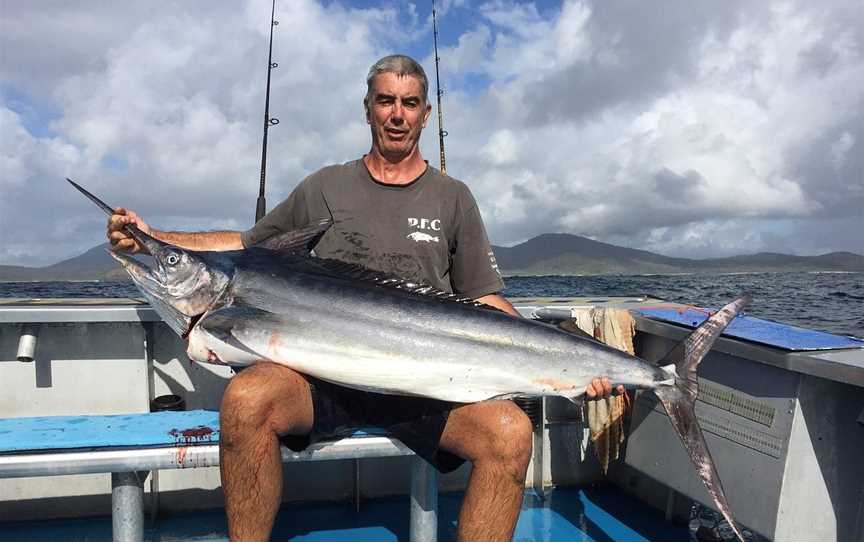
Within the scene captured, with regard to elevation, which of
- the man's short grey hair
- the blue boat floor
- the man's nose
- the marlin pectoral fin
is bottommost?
the blue boat floor

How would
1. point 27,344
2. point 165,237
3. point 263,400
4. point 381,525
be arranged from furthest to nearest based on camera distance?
point 381,525
point 27,344
point 165,237
point 263,400

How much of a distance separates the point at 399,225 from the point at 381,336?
0.68 m

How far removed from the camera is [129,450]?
2396 millimetres

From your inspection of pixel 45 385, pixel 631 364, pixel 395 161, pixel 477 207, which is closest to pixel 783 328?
pixel 631 364

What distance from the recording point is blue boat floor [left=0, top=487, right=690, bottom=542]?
10.5 feet

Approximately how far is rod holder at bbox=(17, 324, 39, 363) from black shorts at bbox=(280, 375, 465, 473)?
166cm

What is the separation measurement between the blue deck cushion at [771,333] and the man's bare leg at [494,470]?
1.22 m

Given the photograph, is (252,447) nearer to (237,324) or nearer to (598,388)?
(237,324)

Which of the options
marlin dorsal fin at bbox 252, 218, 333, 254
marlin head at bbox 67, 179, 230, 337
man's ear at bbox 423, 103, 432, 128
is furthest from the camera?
man's ear at bbox 423, 103, 432, 128

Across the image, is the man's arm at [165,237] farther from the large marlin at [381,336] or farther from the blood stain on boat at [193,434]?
the blood stain on boat at [193,434]

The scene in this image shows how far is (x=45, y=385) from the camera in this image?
344 cm

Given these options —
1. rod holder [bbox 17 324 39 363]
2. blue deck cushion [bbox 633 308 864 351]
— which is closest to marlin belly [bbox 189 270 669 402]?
blue deck cushion [bbox 633 308 864 351]

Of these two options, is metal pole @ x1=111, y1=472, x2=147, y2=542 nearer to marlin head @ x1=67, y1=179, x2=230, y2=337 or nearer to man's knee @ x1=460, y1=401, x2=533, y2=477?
marlin head @ x1=67, y1=179, x2=230, y2=337

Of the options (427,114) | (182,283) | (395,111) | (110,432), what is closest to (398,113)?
(395,111)
